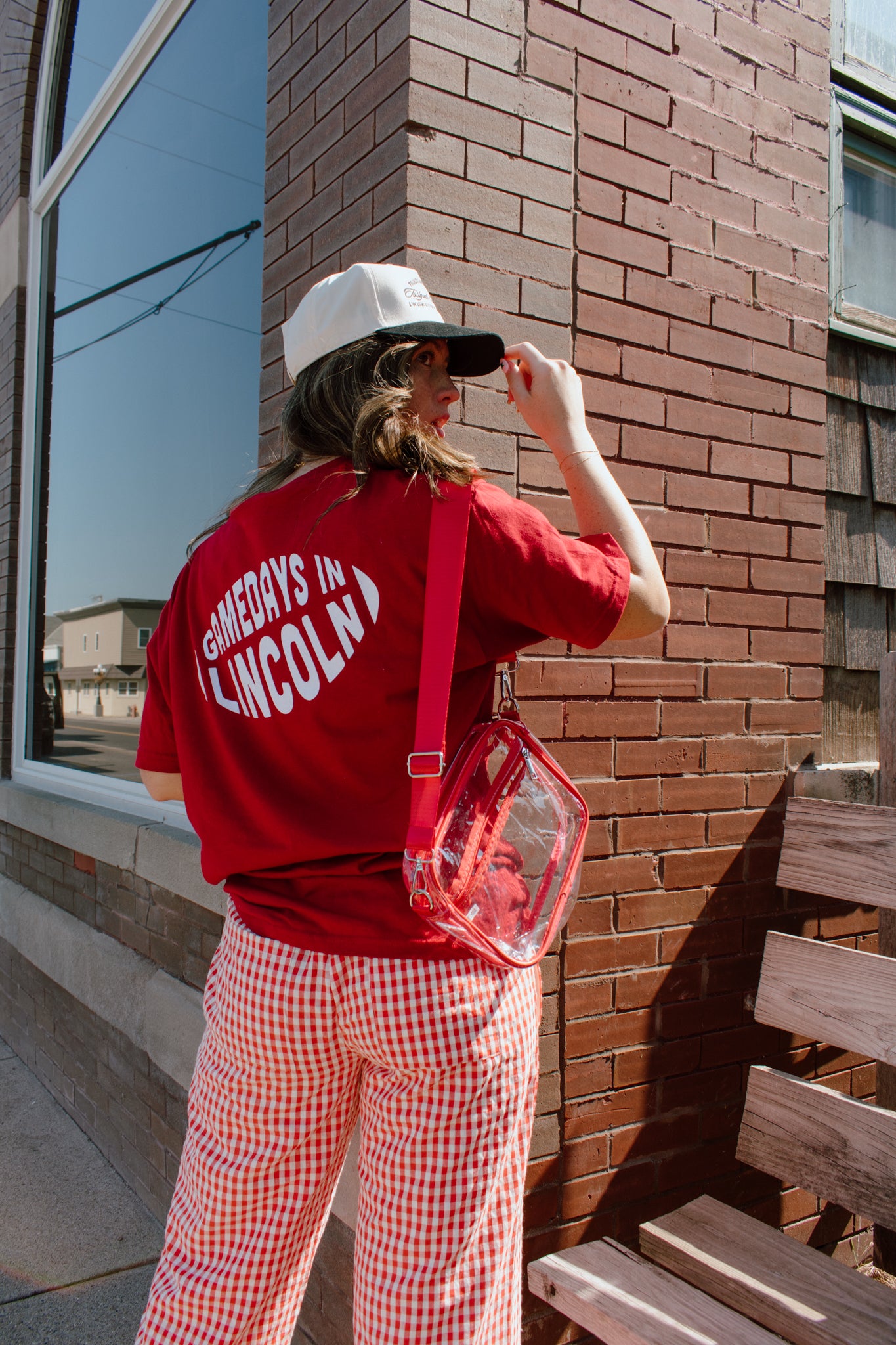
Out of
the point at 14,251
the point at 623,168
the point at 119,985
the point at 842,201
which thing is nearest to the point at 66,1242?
the point at 119,985

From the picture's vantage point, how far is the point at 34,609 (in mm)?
4578

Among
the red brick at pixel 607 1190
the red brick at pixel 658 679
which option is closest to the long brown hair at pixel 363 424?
the red brick at pixel 658 679

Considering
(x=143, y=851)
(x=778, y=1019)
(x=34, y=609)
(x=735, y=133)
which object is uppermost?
(x=735, y=133)

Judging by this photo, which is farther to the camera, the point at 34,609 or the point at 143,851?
the point at 34,609

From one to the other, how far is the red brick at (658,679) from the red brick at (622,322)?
2.46ft

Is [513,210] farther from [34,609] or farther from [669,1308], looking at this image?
[34,609]

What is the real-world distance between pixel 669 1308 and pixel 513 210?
84.7 inches

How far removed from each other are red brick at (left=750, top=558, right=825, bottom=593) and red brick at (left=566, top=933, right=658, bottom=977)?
0.93m

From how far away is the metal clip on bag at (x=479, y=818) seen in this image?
1.25 metres

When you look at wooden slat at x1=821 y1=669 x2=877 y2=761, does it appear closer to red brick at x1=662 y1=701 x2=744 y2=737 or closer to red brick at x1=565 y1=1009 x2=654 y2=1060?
red brick at x1=662 y1=701 x2=744 y2=737

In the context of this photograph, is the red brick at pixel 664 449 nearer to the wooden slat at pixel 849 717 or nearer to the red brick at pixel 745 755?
the red brick at pixel 745 755

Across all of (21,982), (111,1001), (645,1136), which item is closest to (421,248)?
(645,1136)

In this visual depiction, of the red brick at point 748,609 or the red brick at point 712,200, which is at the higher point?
the red brick at point 712,200

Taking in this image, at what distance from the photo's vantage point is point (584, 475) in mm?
1428
